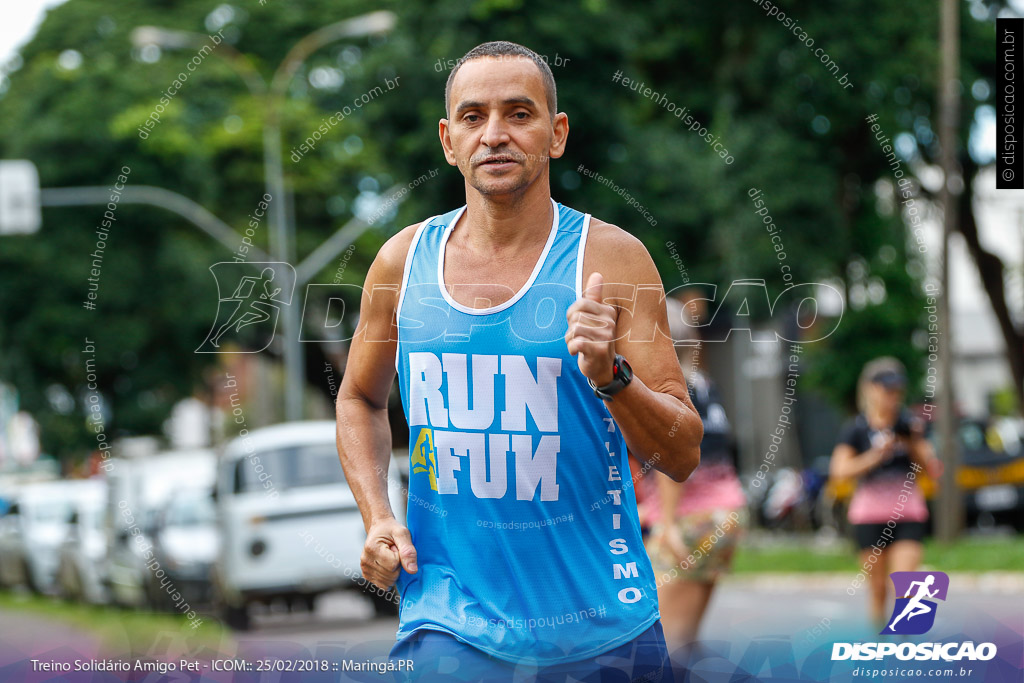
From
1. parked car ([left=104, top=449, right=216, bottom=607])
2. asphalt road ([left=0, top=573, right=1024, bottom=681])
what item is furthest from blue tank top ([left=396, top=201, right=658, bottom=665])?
parked car ([left=104, top=449, right=216, bottom=607])

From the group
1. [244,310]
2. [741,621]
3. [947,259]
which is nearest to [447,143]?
[244,310]

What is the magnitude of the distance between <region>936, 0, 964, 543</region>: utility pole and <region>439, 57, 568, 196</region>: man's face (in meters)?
10.8

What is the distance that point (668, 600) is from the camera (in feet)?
18.9

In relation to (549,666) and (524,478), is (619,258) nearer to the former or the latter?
(524,478)

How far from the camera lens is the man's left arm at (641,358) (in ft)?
8.58

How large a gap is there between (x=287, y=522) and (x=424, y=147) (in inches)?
189

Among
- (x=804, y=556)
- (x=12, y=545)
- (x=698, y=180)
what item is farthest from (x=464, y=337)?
(x=12, y=545)

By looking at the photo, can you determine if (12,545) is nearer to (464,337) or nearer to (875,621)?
(875,621)

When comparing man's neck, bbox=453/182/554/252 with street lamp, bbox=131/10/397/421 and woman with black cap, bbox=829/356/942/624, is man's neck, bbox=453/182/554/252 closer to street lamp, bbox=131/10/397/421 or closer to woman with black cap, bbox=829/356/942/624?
woman with black cap, bbox=829/356/942/624

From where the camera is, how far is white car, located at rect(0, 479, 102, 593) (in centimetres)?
2048

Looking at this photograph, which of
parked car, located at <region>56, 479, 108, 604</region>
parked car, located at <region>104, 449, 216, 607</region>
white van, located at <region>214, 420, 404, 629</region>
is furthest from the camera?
parked car, located at <region>56, 479, 108, 604</region>

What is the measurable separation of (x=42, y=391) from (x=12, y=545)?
13.1 ft

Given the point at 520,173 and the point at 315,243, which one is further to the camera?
the point at 315,243

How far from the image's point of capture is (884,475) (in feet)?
25.2
